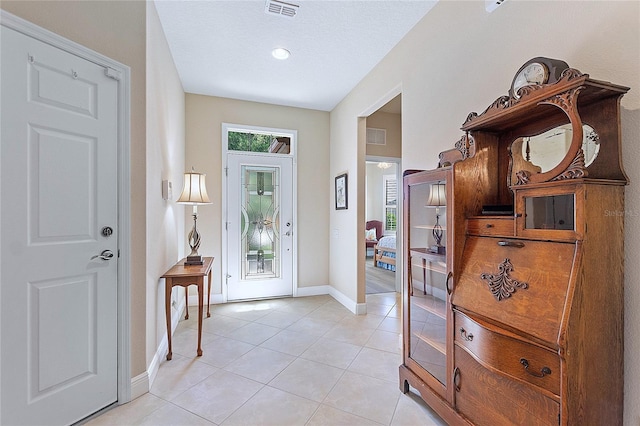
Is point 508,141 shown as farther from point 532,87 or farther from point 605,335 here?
point 605,335

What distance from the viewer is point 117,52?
73.6 inches

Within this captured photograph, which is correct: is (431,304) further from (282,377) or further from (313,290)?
(313,290)

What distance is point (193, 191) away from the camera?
9.28ft

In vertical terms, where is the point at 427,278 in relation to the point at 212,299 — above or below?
above

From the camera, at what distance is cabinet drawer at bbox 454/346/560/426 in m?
1.09

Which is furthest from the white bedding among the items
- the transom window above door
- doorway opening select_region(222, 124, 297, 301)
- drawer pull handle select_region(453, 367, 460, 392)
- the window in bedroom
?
drawer pull handle select_region(453, 367, 460, 392)

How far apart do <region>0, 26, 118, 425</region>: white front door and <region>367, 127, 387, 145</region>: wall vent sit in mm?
3248

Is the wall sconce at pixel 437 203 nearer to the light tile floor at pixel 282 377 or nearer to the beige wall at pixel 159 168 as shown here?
the light tile floor at pixel 282 377

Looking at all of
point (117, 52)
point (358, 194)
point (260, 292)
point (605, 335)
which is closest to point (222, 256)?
point (260, 292)

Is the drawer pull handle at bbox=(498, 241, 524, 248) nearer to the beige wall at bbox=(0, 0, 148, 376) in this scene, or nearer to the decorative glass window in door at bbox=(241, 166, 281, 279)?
the beige wall at bbox=(0, 0, 148, 376)

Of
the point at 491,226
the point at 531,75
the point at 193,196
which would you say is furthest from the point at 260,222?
the point at 531,75

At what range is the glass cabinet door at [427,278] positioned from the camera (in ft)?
5.48

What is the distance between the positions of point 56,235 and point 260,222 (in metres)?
2.63

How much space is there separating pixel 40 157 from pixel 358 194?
2807mm
